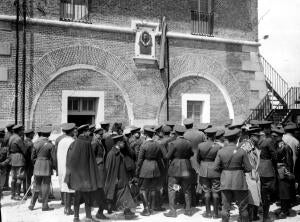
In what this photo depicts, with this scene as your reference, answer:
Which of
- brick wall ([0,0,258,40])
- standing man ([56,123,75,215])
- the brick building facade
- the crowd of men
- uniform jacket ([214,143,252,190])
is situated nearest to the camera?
uniform jacket ([214,143,252,190])

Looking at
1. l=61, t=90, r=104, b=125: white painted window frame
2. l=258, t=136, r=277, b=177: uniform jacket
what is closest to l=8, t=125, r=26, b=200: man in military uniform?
l=61, t=90, r=104, b=125: white painted window frame

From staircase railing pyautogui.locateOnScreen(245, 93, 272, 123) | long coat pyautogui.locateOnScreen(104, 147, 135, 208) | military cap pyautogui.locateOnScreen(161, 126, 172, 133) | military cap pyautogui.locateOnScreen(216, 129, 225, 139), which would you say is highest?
staircase railing pyautogui.locateOnScreen(245, 93, 272, 123)

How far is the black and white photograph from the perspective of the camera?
7.92 metres

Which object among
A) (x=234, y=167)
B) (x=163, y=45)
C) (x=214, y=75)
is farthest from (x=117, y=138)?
(x=214, y=75)

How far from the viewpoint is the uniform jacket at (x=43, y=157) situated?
8.67 m

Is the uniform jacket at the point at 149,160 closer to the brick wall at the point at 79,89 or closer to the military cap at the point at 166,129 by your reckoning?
the military cap at the point at 166,129

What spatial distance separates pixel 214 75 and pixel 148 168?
8871 millimetres

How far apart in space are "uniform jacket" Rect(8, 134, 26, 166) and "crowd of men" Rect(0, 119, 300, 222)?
0.07 m

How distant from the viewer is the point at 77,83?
13.7m

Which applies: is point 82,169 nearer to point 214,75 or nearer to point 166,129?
point 166,129

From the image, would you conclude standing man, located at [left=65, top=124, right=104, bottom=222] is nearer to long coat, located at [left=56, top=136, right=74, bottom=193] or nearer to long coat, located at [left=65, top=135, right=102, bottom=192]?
long coat, located at [left=65, top=135, right=102, bottom=192]

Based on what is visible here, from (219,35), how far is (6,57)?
344 inches

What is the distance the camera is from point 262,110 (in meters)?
16.8

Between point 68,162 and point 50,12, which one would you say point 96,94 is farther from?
point 68,162
